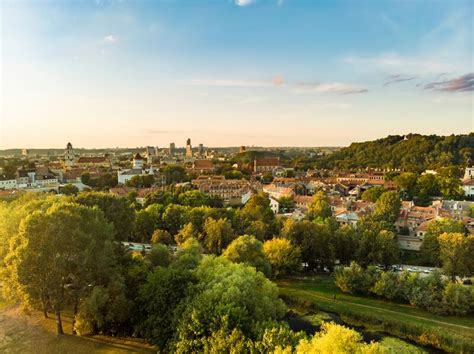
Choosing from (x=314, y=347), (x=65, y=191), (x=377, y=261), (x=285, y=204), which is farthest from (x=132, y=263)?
(x=65, y=191)

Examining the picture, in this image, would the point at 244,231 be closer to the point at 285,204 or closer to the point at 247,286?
the point at 247,286

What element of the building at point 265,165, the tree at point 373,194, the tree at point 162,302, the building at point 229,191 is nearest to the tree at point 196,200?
the building at point 229,191

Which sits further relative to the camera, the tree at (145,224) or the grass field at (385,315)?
the tree at (145,224)

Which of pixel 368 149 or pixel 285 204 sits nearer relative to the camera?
pixel 285 204

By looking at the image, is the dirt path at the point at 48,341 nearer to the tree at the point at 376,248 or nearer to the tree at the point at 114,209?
the tree at the point at 114,209

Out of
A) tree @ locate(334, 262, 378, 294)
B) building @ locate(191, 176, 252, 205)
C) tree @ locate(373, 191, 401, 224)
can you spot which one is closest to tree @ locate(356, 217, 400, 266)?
tree @ locate(334, 262, 378, 294)

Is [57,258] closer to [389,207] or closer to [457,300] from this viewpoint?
[457,300]

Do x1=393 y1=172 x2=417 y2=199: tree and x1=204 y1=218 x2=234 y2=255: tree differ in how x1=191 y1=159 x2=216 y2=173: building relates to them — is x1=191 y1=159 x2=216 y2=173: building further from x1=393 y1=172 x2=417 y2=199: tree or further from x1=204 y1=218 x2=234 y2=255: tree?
x1=204 y1=218 x2=234 y2=255: tree
